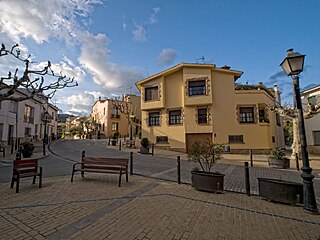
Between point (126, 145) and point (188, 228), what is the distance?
21.3 meters

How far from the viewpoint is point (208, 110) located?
20172 millimetres

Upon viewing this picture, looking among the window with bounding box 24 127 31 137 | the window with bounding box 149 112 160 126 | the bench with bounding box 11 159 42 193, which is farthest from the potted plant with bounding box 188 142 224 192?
the window with bounding box 24 127 31 137

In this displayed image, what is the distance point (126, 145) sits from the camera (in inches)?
960

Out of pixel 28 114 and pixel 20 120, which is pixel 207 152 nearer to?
pixel 20 120

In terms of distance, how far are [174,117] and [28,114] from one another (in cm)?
2277

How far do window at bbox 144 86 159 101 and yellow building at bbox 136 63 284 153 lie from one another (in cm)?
12

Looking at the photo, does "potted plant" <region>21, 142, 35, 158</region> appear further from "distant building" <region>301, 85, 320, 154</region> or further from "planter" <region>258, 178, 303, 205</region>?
"distant building" <region>301, 85, 320, 154</region>

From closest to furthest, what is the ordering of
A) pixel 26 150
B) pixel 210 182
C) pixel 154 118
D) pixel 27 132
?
1. pixel 210 182
2. pixel 26 150
3. pixel 154 118
4. pixel 27 132

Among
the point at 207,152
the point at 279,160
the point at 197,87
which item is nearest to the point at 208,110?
the point at 197,87

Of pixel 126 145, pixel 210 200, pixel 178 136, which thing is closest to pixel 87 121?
pixel 126 145

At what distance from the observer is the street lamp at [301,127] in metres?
4.71

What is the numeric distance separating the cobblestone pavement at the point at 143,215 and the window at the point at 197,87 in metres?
15.3

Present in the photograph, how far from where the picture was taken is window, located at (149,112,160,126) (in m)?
22.4

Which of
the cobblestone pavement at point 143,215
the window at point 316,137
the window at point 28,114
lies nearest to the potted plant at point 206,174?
the cobblestone pavement at point 143,215
